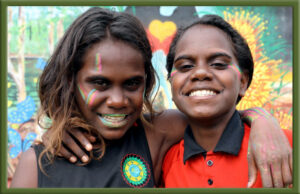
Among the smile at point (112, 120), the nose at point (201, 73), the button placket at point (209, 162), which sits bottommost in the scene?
the button placket at point (209, 162)

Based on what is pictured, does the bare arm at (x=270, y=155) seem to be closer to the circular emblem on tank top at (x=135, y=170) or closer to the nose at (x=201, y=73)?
the nose at (x=201, y=73)

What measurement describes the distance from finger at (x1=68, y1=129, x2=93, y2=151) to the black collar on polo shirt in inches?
21.9

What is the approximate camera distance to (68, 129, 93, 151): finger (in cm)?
166

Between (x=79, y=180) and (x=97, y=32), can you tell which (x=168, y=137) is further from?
(x=97, y=32)

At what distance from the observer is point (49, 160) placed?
1.67 metres

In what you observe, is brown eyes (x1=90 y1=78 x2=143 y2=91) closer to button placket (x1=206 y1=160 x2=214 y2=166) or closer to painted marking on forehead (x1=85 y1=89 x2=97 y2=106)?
painted marking on forehead (x1=85 y1=89 x2=97 y2=106)

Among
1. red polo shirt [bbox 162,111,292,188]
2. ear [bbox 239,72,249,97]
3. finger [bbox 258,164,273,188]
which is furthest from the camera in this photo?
ear [bbox 239,72,249,97]

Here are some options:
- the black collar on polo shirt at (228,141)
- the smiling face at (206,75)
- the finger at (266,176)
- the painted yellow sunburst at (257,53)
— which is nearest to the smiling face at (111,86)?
the smiling face at (206,75)

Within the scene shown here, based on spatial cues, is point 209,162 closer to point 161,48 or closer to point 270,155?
point 270,155

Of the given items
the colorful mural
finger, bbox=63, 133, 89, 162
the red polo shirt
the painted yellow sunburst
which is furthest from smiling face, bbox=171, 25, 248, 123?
the painted yellow sunburst

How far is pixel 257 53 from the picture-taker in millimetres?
3621

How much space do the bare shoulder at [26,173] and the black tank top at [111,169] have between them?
0.10ft

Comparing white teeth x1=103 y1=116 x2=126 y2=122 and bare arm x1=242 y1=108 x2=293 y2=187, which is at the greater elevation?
white teeth x1=103 y1=116 x2=126 y2=122

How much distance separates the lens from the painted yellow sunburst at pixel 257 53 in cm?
358
